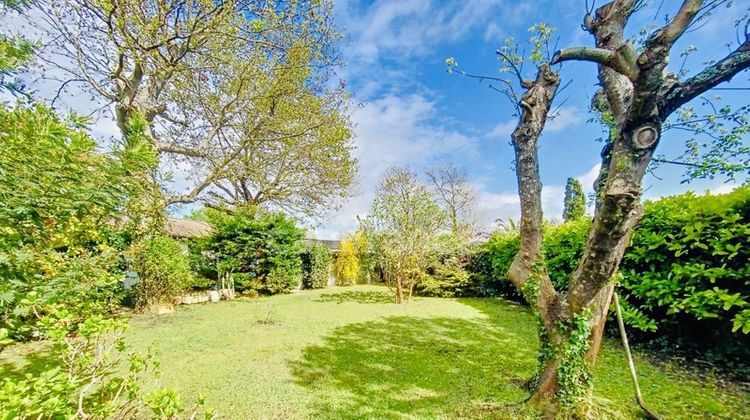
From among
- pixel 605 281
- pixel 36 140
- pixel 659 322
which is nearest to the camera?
pixel 36 140

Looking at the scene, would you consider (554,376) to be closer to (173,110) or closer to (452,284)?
(452,284)

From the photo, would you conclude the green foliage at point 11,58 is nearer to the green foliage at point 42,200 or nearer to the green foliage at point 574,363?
the green foliage at point 42,200

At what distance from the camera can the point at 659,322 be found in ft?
15.7

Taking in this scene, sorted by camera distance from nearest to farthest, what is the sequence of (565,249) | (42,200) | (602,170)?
(42,200), (602,170), (565,249)

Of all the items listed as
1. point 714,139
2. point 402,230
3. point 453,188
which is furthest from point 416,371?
point 453,188

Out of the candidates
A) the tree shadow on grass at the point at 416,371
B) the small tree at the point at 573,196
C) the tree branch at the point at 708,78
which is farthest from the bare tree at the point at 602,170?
the small tree at the point at 573,196

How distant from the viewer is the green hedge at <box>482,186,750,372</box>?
148 inches

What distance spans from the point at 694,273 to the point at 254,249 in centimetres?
A: 1303

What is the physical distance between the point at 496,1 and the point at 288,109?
9.35 m

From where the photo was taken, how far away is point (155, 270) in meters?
8.85

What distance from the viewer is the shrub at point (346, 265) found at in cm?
1741

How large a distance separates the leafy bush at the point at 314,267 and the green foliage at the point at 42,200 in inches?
509

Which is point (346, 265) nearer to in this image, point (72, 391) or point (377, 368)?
point (377, 368)

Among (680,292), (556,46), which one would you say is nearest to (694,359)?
(680,292)
